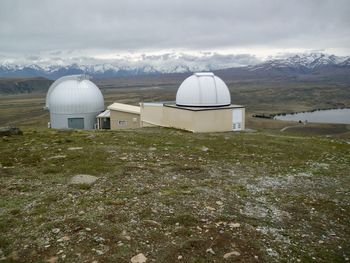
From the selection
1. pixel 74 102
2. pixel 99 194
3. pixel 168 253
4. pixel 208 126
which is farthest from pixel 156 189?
pixel 74 102

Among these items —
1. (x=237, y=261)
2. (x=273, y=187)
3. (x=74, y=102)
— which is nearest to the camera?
(x=237, y=261)

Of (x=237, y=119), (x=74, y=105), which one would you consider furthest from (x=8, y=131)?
(x=237, y=119)

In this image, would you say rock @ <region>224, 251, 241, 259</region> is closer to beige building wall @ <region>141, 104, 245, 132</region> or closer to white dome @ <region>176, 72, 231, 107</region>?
beige building wall @ <region>141, 104, 245, 132</region>

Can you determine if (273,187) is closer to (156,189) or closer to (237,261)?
(156,189)

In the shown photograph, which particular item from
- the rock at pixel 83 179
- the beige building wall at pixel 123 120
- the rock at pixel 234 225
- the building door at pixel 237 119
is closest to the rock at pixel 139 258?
the rock at pixel 234 225

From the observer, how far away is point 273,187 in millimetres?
12703

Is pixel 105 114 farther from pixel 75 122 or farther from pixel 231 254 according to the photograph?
pixel 231 254

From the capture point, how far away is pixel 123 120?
36969mm

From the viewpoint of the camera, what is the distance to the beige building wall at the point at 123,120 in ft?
120

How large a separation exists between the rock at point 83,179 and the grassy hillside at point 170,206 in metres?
0.27

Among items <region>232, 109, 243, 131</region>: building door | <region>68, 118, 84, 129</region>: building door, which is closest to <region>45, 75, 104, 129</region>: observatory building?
<region>68, 118, 84, 129</region>: building door

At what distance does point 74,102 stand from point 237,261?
3286cm

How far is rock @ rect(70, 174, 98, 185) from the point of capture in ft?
40.4

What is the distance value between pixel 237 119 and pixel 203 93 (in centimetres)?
432
